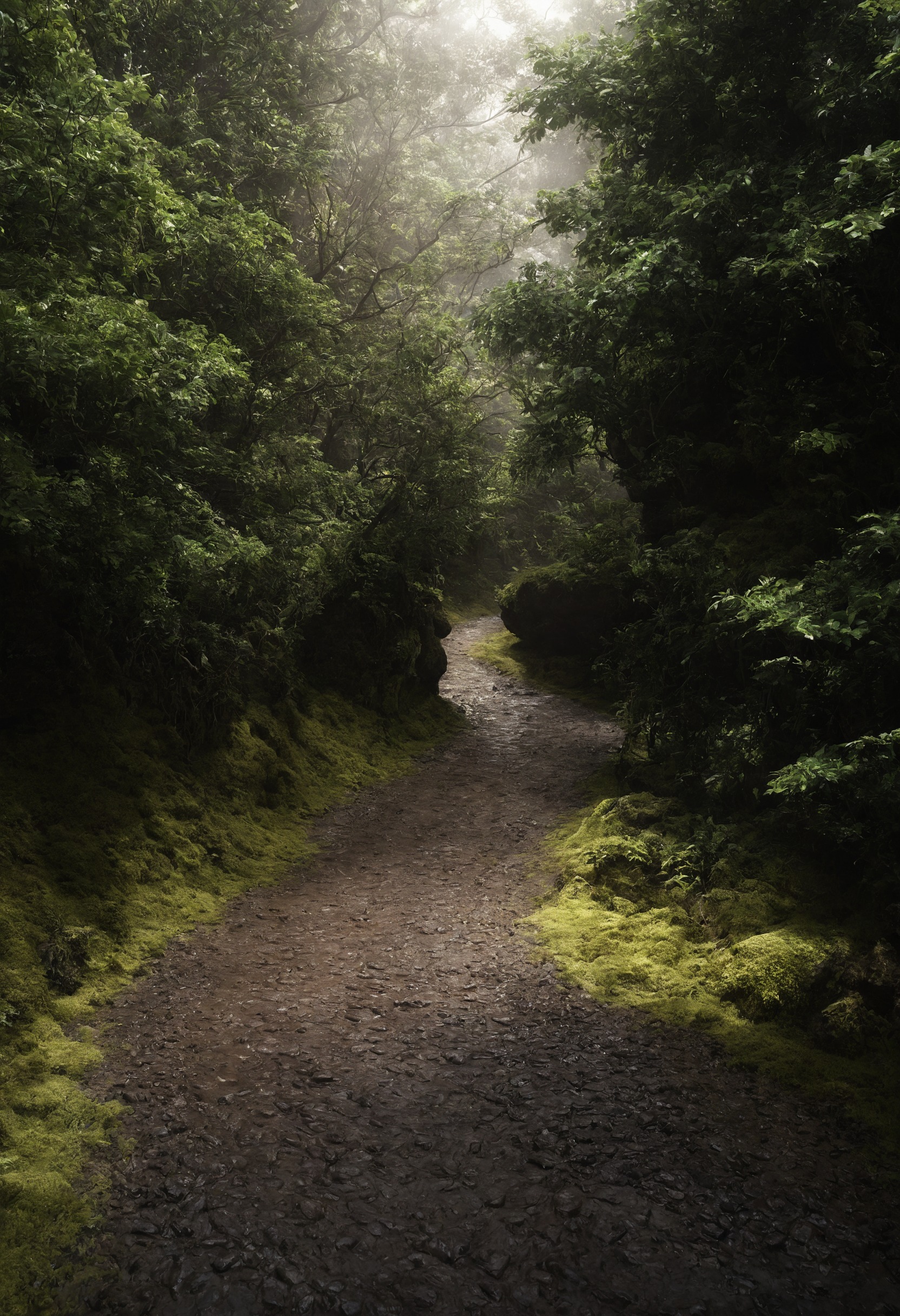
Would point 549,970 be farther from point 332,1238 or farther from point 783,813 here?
point 332,1238

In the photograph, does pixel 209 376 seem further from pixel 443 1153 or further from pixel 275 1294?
pixel 275 1294

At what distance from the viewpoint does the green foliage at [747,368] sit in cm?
718

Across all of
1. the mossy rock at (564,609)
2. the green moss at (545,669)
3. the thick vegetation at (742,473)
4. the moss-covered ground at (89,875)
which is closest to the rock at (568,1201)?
the thick vegetation at (742,473)

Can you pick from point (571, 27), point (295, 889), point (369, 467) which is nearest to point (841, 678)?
point (295, 889)

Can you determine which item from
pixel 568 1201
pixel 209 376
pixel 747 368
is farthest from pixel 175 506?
pixel 568 1201

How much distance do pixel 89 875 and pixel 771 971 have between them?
263 inches

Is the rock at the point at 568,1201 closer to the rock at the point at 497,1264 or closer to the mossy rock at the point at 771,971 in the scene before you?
the rock at the point at 497,1264

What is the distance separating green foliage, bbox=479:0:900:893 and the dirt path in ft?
9.45

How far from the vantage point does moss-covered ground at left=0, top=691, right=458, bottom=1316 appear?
4.52m

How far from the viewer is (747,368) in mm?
10367

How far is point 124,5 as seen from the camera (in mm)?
11344

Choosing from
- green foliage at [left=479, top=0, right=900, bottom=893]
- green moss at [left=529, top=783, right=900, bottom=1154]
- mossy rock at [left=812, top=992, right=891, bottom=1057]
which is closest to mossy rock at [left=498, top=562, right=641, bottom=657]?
green foliage at [left=479, top=0, right=900, bottom=893]

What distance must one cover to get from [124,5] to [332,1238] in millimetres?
15960

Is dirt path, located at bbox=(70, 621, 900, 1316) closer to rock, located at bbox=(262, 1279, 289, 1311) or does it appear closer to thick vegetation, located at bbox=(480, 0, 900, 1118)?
rock, located at bbox=(262, 1279, 289, 1311)
